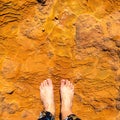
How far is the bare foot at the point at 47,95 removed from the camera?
2130 millimetres

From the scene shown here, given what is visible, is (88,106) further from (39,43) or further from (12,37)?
(12,37)

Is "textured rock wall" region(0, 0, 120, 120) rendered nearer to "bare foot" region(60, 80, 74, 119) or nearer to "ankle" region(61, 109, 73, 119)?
"bare foot" region(60, 80, 74, 119)

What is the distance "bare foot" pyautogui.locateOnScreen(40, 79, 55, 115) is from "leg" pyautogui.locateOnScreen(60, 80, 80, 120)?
0.29ft

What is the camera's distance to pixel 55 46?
204 cm

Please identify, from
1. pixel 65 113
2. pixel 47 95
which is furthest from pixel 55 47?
pixel 65 113

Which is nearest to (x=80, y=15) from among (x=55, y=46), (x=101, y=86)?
(x=55, y=46)

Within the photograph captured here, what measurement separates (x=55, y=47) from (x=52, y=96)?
412 mm

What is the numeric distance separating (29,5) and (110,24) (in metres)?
0.62

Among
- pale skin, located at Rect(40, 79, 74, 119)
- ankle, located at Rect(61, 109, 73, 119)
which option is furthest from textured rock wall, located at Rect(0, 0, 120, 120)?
ankle, located at Rect(61, 109, 73, 119)

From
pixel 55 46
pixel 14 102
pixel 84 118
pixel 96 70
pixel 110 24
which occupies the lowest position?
pixel 84 118

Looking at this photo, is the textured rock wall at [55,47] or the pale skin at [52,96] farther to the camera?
the pale skin at [52,96]

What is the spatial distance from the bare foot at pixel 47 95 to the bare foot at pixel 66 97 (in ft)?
0.29

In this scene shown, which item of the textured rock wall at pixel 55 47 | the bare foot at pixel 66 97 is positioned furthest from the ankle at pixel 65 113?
the textured rock wall at pixel 55 47

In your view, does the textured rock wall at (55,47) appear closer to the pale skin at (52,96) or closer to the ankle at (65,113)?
the pale skin at (52,96)
